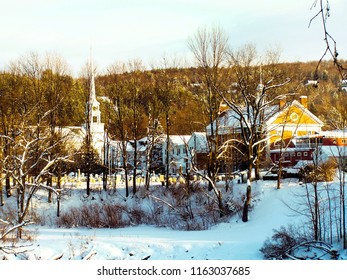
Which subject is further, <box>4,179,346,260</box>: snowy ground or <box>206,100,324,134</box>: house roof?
<box>206,100,324,134</box>: house roof

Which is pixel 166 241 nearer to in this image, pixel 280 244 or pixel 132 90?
pixel 280 244

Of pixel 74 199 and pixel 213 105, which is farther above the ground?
pixel 213 105

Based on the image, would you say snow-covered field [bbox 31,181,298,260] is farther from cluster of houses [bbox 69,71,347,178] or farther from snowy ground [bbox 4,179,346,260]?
cluster of houses [bbox 69,71,347,178]

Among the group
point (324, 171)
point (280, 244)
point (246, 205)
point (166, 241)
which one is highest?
point (324, 171)

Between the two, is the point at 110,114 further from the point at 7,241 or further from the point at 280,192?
the point at 7,241

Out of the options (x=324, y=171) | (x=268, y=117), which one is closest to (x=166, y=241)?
(x=324, y=171)

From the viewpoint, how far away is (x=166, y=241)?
13.4m

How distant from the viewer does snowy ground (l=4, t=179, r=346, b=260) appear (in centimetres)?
1220

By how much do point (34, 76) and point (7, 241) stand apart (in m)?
10.3

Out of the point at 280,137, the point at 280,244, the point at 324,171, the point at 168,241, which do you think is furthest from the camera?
the point at 280,137

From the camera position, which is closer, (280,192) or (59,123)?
(280,192)

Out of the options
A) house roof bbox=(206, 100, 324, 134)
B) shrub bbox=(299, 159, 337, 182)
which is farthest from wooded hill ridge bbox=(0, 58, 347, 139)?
shrub bbox=(299, 159, 337, 182)
